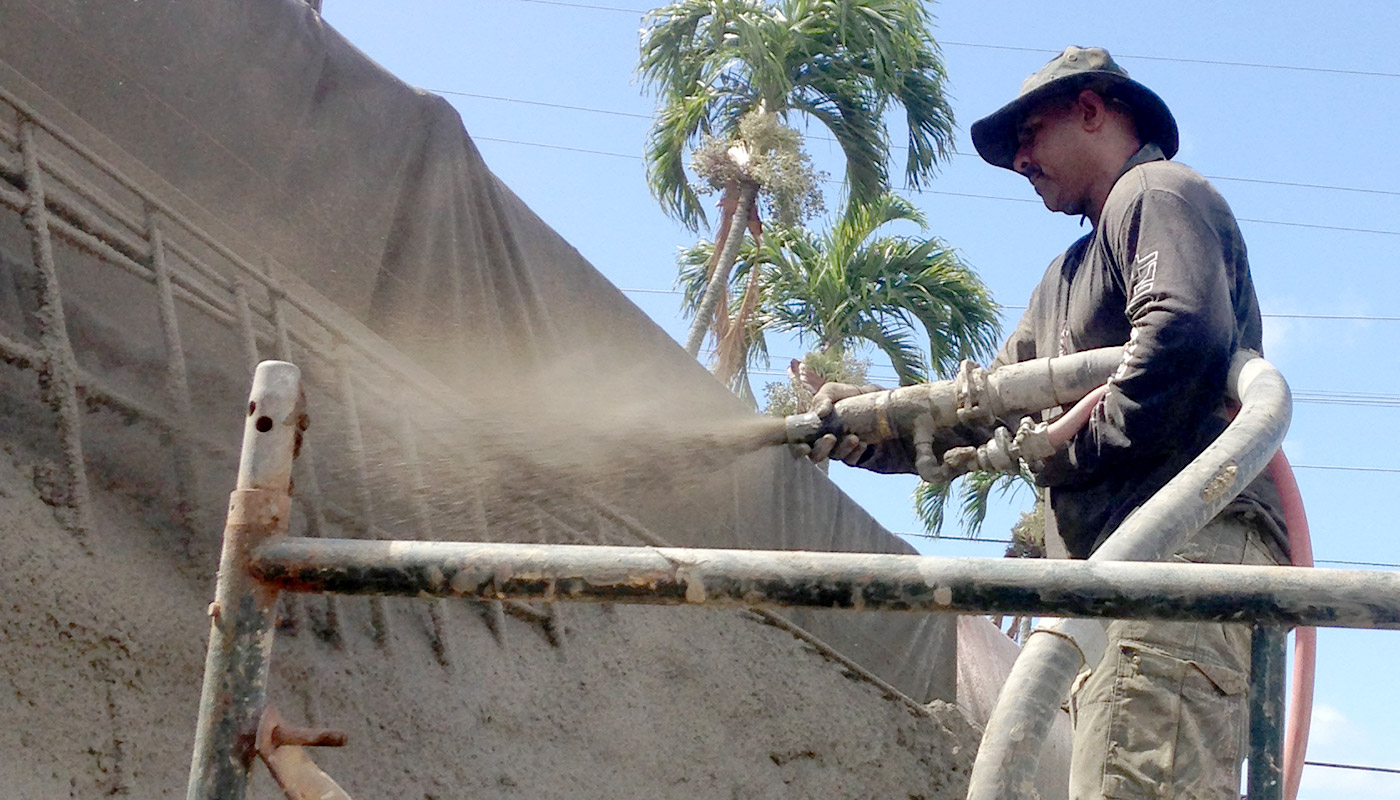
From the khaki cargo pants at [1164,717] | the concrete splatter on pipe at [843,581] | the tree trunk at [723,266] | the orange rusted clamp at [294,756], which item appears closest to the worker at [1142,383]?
the khaki cargo pants at [1164,717]

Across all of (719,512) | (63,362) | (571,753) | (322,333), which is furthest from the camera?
(719,512)

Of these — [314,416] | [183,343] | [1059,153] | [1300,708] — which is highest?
[1059,153]

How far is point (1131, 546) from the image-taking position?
1.71 metres

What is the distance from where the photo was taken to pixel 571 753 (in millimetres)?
3941

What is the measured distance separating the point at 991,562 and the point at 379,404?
2601 millimetres

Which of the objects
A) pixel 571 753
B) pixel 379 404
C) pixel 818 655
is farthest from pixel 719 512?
pixel 379 404

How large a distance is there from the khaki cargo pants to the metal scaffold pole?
1638 mm

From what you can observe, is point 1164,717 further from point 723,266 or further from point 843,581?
point 723,266

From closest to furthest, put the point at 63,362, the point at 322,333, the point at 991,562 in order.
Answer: the point at 991,562 → the point at 63,362 → the point at 322,333

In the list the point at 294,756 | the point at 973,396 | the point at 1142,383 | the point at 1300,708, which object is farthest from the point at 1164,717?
the point at 294,756

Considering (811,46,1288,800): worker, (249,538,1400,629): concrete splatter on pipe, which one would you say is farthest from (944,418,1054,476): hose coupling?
(249,538,1400,629): concrete splatter on pipe

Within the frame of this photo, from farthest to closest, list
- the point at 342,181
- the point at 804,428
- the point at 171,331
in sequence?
the point at 804,428
the point at 342,181
the point at 171,331

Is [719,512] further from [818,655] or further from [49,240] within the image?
[49,240]

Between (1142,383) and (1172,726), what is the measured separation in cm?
66
